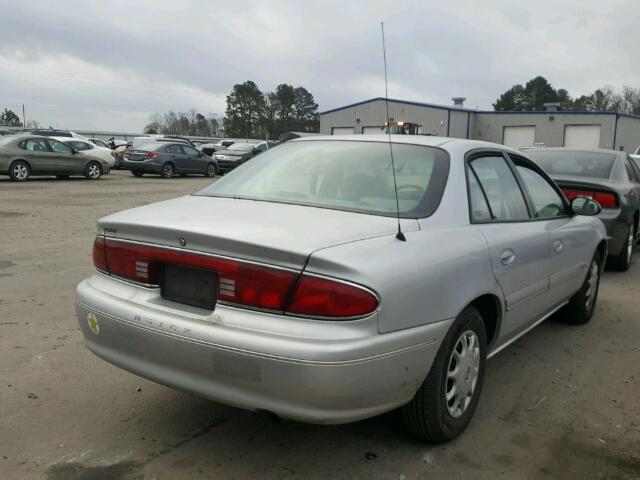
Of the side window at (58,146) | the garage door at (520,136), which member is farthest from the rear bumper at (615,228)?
the garage door at (520,136)

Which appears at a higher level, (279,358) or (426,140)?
(426,140)

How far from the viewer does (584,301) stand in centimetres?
496

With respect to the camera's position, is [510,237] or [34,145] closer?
[510,237]

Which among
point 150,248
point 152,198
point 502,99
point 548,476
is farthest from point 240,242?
point 502,99

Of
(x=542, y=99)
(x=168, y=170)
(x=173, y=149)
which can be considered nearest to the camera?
(x=168, y=170)

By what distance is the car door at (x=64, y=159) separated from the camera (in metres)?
18.5

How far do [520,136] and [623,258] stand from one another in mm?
39587

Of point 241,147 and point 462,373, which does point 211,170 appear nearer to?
point 241,147

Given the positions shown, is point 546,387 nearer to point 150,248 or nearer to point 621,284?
point 150,248

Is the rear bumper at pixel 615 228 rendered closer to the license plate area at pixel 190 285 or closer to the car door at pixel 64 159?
the license plate area at pixel 190 285

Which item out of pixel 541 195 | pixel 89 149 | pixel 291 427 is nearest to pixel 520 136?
pixel 89 149

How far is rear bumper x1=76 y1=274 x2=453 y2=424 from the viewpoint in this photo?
2303 mm

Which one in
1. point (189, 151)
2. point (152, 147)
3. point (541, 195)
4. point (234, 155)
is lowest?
point (234, 155)

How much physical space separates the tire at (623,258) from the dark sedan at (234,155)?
19.8m
